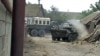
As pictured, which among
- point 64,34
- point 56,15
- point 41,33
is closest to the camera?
point 64,34

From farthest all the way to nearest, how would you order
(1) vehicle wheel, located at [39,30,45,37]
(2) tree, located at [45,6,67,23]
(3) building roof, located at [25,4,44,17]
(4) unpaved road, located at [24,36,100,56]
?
(2) tree, located at [45,6,67,23] → (3) building roof, located at [25,4,44,17] → (1) vehicle wheel, located at [39,30,45,37] → (4) unpaved road, located at [24,36,100,56]

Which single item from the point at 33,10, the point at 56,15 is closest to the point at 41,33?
the point at 33,10

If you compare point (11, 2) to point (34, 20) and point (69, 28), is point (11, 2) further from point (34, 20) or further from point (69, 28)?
point (34, 20)

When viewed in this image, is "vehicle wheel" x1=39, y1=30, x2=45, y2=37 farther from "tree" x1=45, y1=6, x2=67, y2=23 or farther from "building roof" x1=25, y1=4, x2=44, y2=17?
"tree" x1=45, y1=6, x2=67, y2=23

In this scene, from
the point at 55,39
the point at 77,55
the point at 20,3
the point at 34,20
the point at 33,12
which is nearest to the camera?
the point at 20,3

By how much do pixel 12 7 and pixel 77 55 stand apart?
33.6 feet

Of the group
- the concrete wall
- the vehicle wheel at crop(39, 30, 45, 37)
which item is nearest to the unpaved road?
the concrete wall

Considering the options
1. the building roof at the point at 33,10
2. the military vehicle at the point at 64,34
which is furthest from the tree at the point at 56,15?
the military vehicle at the point at 64,34

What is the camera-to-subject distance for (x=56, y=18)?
190 feet

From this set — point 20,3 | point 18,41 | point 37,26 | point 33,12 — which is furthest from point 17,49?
point 33,12

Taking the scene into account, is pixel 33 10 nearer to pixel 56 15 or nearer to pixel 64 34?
pixel 56 15

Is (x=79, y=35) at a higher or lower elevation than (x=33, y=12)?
lower

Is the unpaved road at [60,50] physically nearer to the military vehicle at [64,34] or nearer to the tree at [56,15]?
the military vehicle at [64,34]

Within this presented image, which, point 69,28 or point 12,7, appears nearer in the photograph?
point 12,7
